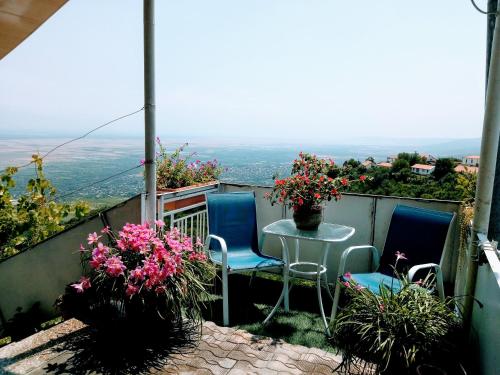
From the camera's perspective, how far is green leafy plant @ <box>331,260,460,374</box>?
1.86 metres

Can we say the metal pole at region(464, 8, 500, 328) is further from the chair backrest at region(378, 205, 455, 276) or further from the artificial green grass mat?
the artificial green grass mat

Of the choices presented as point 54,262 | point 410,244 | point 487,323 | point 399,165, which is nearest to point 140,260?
point 54,262

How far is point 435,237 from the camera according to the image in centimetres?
301

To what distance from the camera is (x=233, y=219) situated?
3.73m

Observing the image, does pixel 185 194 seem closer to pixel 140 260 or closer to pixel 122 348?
pixel 140 260

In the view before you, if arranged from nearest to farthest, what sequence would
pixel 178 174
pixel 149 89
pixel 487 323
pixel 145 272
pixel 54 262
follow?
pixel 487 323 < pixel 145 272 < pixel 149 89 < pixel 54 262 < pixel 178 174

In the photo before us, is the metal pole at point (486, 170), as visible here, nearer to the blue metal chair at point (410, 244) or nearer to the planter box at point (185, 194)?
the blue metal chair at point (410, 244)

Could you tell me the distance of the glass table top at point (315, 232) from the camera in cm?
307

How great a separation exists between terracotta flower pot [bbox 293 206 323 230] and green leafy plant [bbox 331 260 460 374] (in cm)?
115

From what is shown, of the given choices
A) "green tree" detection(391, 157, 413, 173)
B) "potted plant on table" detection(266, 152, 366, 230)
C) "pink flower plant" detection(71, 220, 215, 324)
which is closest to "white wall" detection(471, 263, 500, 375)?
"potted plant on table" detection(266, 152, 366, 230)

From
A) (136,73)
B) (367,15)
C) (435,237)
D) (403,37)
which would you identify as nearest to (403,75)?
(403,37)

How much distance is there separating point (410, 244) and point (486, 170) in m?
1.17

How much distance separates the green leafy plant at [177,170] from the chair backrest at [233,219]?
416 mm

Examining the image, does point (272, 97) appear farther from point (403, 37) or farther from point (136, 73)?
point (136, 73)
